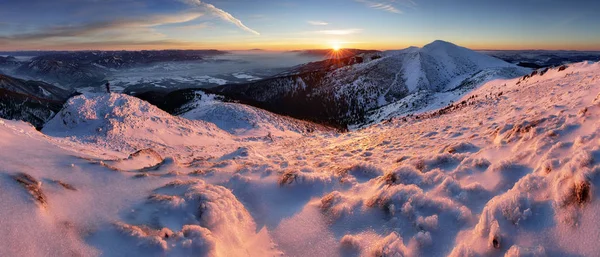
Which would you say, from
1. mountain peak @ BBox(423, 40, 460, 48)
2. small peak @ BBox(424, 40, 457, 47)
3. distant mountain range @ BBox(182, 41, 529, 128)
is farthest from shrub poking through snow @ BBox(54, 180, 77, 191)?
small peak @ BBox(424, 40, 457, 47)

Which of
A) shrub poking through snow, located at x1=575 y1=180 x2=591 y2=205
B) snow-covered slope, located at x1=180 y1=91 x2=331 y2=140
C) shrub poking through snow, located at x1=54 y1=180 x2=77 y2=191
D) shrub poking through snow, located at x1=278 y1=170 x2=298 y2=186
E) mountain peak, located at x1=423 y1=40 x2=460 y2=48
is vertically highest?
mountain peak, located at x1=423 y1=40 x2=460 y2=48

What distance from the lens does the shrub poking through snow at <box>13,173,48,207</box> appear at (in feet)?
19.0

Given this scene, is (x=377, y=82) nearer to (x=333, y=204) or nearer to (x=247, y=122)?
(x=247, y=122)

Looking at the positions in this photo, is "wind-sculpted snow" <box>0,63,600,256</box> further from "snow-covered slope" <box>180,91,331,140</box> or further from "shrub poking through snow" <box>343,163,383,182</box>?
"snow-covered slope" <box>180,91,331,140</box>

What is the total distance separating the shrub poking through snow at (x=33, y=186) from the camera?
580 centimetres

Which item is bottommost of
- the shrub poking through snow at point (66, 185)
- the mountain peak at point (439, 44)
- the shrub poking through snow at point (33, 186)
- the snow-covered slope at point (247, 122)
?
the snow-covered slope at point (247, 122)

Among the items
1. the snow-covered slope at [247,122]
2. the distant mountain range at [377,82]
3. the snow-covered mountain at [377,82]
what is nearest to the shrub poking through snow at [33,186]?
the snow-covered slope at [247,122]

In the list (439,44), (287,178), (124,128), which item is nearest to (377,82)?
(439,44)

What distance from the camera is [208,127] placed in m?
37.5

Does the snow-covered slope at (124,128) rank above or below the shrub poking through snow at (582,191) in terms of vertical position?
below

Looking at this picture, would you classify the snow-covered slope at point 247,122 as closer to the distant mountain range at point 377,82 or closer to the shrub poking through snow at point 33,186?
the shrub poking through snow at point 33,186

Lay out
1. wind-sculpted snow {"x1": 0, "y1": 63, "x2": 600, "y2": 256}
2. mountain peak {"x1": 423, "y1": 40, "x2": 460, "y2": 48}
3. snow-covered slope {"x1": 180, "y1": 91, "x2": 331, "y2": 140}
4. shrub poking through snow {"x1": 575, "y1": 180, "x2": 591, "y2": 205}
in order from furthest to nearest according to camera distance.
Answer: mountain peak {"x1": 423, "y1": 40, "x2": 460, "y2": 48} < snow-covered slope {"x1": 180, "y1": 91, "x2": 331, "y2": 140} < wind-sculpted snow {"x1": 0, "y1": 63, "x2": 600, "y2": 256} < shrub poking through snow {"x1": 575, "y1": 180, "x2": 591, "y2": 205}

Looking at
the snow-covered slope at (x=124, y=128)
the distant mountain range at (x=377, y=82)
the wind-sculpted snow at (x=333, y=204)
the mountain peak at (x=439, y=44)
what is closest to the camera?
the wind-sculpted snow at (x=333, y=204)

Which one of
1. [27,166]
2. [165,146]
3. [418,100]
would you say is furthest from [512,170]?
[418,100]
